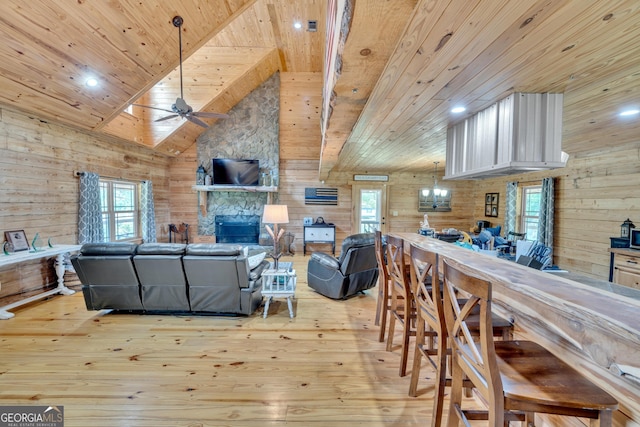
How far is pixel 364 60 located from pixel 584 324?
4.74ft

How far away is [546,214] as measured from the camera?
5.06 metres

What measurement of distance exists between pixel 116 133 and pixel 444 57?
18.3ft

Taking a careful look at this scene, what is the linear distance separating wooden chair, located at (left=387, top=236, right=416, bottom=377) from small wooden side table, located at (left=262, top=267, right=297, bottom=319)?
124 centimetres

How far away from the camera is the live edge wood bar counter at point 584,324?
88 centimetres

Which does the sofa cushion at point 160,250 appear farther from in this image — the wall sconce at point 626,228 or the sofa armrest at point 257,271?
the wall sconce at point 626,228

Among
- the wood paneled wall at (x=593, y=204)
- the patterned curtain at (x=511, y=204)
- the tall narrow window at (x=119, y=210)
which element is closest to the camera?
the wood paneled wall at (x=593, y=204)

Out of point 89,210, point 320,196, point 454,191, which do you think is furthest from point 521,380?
point 454,191

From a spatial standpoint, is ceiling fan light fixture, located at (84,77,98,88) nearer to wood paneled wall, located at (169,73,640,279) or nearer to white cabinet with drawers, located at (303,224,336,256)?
wood paneled wall, located at (169,73,640,279)

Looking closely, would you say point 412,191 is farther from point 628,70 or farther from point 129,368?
point 129,368

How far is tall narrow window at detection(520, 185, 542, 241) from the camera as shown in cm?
579

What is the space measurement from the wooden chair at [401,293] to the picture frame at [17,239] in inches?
179

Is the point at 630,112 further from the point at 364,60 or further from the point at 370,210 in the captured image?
the point at 370,210

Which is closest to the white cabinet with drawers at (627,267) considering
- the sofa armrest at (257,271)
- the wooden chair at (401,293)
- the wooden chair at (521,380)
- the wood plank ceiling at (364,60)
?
the wood plank ceiling at (364,60)

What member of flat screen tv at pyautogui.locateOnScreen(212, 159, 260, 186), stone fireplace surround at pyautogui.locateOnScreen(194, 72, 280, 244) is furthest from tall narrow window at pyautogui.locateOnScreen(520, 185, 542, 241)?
flat screen tv at pyautogui.locateOnScreen(212, 159, 260, 186)
